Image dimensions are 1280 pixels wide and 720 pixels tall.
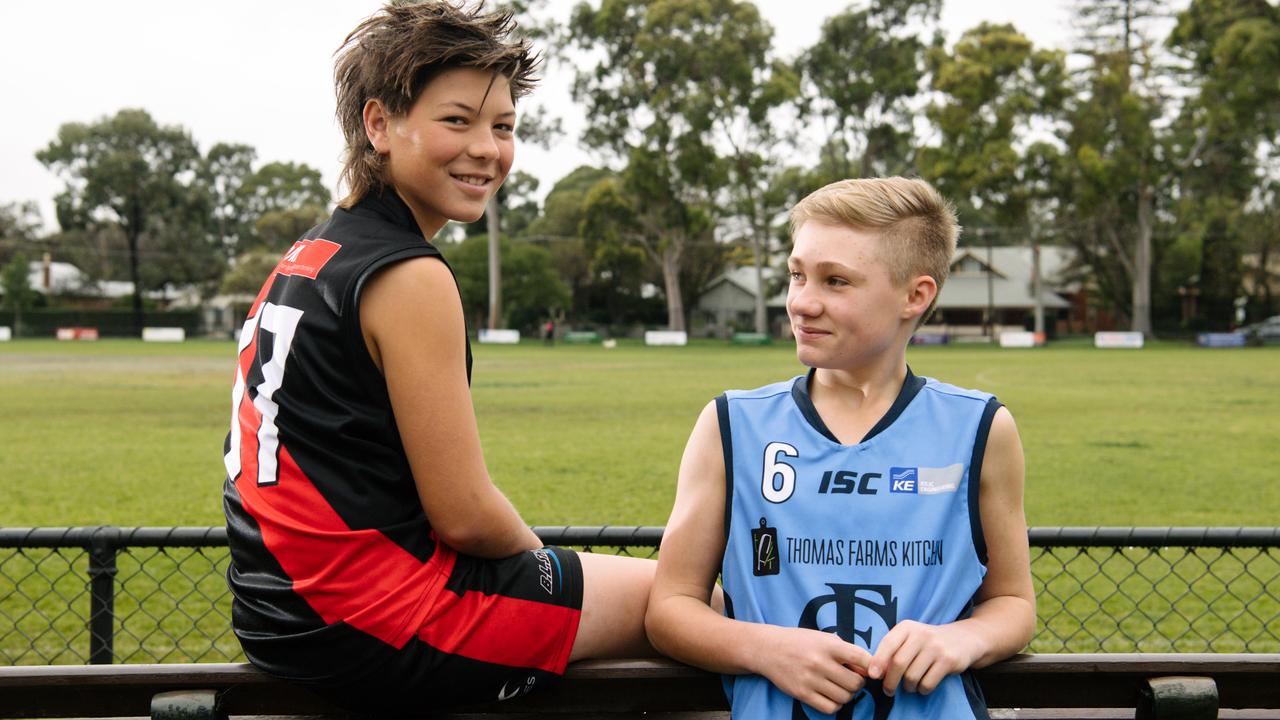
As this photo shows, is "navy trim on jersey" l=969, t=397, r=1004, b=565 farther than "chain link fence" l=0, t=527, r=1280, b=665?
No

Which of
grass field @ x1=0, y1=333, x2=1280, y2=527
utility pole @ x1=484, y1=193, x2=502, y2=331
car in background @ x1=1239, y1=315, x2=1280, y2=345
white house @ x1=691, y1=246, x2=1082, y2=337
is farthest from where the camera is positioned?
white house @ x1=691, y1=246, x2=1082, y2=337

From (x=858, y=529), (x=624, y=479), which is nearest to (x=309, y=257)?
(x=858, y=529)

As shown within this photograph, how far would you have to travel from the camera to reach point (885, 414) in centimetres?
182

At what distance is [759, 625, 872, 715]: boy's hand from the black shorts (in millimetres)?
385

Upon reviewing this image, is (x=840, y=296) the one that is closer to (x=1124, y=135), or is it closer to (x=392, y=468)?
(x=392, y=468)

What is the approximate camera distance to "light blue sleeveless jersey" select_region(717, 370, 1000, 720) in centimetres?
174

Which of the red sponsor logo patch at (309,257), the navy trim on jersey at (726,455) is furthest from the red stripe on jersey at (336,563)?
the navy trim on jersey at (726,455)

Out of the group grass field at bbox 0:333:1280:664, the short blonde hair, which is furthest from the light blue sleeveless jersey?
grass field at bbox 0:333:1280:664

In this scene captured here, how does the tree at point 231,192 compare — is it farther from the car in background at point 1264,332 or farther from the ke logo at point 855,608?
the ke logo at point 855,608

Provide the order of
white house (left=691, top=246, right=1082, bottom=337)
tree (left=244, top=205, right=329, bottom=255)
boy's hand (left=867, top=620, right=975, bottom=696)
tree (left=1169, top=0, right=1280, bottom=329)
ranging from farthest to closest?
tree (left=244, top=205, right=329, bottom=255), white house (left=691, top=246, right=1082, bottom=337), tree (left=1169, top=0, right=1280, bottom=329), boy's hand (left=867, top=620, right=975, bottom=696)

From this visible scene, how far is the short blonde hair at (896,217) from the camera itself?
5.90 ft

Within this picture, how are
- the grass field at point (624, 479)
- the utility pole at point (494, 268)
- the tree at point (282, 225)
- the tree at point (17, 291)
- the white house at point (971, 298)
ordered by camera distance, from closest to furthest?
the grass field at point (624, 479) → the utility pole at point (494, 268) → the tree at point (17, 291) → the white house at point (971, 298) → the tree at point (282, 225)

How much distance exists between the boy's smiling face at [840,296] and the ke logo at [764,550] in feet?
0.95

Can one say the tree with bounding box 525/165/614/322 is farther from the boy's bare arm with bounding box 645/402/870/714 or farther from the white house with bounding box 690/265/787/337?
the boy's bare arm with bounding box 645/402/870/714
